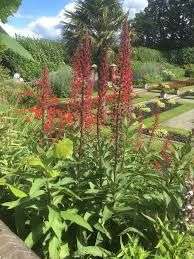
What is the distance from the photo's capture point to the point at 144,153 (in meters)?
5.63

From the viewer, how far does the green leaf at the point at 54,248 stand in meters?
4.03

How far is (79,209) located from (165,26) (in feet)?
229

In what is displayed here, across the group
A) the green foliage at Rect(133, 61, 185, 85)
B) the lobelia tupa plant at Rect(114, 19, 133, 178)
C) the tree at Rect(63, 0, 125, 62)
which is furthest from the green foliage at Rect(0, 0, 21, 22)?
the tree at Rect(63, 0, 125, 62)

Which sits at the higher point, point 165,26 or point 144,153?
point 165,26

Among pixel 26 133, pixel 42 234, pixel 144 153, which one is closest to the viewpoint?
pixel 42 234

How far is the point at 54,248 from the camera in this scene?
13.3ft

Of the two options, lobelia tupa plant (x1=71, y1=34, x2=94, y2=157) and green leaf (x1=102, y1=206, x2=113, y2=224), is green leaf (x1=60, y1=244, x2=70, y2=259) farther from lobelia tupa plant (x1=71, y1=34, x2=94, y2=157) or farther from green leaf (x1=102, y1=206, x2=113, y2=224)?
lobelia tupa plant (x1=71, y1=34, x2=94, y2=157)

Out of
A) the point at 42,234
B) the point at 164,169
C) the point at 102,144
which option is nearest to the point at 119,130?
the point at 102,144

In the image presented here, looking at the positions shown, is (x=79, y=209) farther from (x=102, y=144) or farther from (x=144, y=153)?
(x=144, y=153)

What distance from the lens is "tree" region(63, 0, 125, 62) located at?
Result: 36.8 meters

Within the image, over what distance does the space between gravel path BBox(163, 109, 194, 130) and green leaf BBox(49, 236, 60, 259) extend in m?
12.9

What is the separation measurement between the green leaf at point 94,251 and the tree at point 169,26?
6481cm

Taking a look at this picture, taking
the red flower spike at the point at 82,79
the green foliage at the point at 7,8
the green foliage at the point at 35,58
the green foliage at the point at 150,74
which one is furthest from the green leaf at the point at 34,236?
the green foliage at the point at 150,74

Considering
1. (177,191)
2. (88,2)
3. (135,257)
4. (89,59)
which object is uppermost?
(88,2)
